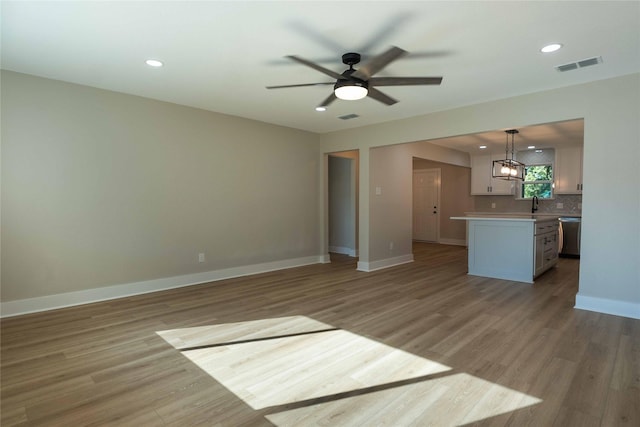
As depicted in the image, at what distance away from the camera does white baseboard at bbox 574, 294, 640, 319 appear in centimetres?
337

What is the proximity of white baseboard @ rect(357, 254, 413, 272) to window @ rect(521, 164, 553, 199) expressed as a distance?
157 inches

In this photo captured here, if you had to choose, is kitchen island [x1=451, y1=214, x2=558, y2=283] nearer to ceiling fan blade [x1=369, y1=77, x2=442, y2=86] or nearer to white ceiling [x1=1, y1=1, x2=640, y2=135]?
white ceiling [x1=1, y1=1, x2=640, y2=135]

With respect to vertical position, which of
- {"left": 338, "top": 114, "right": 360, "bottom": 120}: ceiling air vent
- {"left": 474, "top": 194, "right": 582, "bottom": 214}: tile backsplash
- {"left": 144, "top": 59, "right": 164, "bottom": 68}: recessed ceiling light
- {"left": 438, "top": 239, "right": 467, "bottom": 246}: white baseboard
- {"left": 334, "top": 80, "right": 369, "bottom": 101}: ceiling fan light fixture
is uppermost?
{"left": 144, "top": 59, "right": 164, "bottom": 68}: recessed ceiling light

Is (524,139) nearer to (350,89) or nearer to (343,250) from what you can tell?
(343,250)

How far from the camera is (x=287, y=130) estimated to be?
19.4 ft

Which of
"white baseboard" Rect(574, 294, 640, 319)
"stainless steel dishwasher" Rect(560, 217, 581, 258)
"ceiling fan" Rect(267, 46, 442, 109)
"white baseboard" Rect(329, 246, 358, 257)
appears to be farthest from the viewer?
"white baseboard" Rect(329, 246, 358, 257)

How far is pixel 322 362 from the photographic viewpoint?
2.45 m

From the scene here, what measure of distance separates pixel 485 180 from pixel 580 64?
591cm

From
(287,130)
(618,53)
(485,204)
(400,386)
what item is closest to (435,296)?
(400,386)

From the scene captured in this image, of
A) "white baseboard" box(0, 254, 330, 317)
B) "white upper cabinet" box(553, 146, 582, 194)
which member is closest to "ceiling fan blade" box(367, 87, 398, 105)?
"white baseboard" box(0, 254, 330, 317)

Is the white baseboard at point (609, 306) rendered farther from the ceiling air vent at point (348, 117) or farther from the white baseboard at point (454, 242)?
the white baseboard at point (454, 242)

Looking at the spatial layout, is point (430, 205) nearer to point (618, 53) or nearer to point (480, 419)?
point (618, 53)

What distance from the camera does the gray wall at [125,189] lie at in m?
3.47

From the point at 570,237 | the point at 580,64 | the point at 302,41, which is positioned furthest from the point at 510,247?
the point at 302,41
